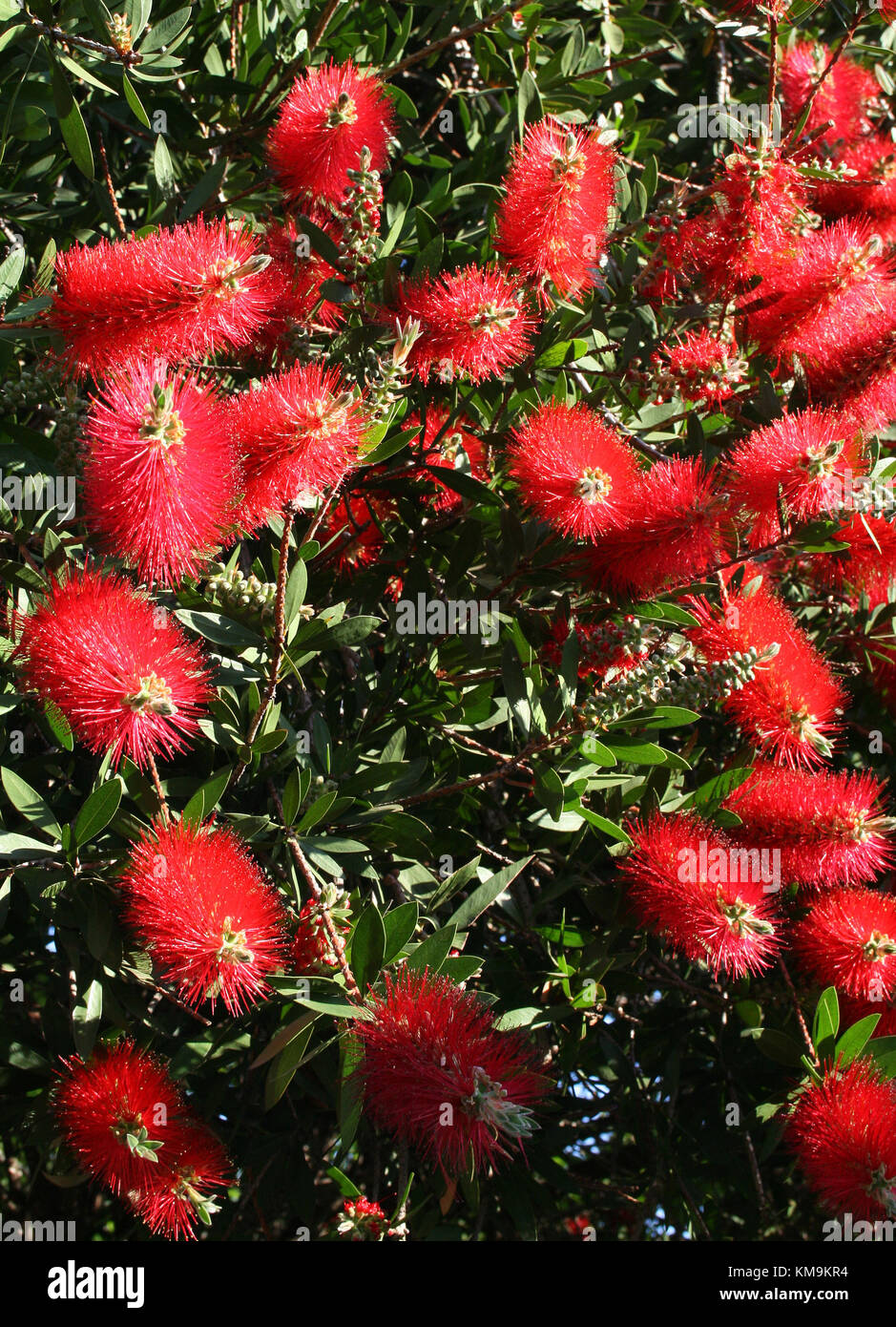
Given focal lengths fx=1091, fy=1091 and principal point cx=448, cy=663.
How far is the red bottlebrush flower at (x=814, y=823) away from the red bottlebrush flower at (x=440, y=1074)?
2.51 ft

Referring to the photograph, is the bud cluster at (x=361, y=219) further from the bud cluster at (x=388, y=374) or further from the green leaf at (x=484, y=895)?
the green leaf at (x=484, y=895)

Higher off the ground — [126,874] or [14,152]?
[14,152]

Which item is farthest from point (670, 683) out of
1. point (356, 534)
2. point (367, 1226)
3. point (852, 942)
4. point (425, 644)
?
point (367, 1226)

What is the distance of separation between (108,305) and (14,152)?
991mm

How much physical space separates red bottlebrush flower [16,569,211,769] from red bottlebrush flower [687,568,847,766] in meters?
Answer: 1.05

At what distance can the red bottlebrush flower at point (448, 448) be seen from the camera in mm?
2291

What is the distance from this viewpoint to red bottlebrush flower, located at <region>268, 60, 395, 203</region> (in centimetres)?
215

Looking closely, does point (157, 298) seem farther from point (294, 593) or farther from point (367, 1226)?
point (367, 1226)

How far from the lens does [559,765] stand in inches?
83.0

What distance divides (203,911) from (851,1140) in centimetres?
122

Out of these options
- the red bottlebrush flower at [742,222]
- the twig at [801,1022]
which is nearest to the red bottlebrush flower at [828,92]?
the red bottlebrush flower at [742,222]

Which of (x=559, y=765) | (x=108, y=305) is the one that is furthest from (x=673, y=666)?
(x=108, y=305)

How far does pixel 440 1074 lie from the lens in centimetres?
159

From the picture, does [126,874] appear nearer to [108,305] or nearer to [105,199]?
[108,305]
